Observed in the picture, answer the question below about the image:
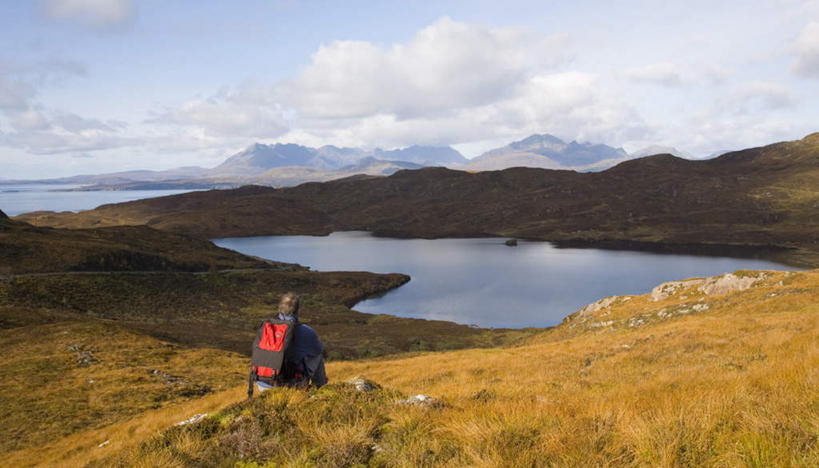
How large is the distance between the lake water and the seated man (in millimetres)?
63797

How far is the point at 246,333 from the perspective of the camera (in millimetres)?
52125

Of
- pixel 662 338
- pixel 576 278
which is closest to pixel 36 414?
pixel 662 338

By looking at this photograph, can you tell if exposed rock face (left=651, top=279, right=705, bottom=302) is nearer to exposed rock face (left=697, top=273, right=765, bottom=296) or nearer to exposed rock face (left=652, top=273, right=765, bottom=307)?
exposed rock face (left=652, top=273, right=765, bottom=307)

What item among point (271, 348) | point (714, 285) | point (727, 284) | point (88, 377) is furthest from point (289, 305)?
point (714, 285)

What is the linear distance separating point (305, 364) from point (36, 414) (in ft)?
61.1

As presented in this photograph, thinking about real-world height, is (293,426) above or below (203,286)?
above

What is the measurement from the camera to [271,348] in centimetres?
786

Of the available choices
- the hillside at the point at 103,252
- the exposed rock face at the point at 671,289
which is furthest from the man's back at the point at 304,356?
the hillside at the point at 103,252

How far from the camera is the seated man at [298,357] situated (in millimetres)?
8000

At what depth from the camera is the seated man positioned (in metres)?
8.00

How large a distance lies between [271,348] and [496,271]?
10449 centimetres

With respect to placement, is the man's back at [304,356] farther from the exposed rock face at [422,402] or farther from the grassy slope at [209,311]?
the grassy slope at [209,311]

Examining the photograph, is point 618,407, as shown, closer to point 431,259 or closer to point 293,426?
point 293,426

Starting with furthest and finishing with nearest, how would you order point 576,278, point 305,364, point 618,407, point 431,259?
point 431,259, point 576,278, point 305,364, point 618,407
